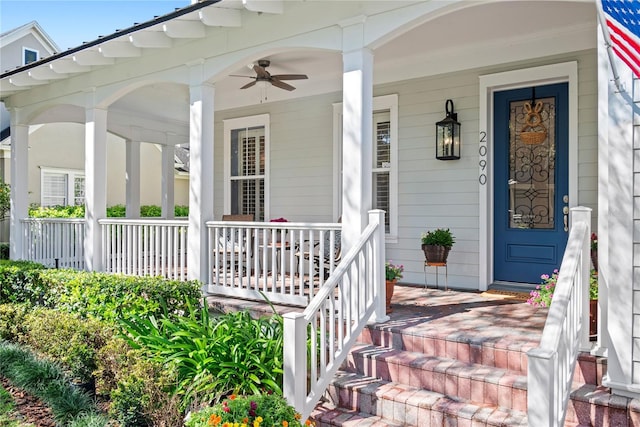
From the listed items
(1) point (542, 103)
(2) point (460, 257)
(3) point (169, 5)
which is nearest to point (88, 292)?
(2) point (460, 257)

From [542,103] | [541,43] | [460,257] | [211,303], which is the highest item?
[541,43]

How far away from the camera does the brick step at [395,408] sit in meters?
3.15

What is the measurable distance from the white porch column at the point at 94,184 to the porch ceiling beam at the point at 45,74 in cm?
62

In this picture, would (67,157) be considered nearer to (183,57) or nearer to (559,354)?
(183,57)

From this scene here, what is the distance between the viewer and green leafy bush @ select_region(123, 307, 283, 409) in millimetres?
3514

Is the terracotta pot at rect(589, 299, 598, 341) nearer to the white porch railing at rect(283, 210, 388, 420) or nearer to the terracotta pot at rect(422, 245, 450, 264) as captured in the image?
the white porch railing at rect(283, 210, 388, 420)

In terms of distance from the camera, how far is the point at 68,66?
686 cm

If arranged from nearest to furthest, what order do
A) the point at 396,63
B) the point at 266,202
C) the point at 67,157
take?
the point at 396,63 → the point at 266,202 → the point at 67,157

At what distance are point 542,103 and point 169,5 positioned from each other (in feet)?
34.3

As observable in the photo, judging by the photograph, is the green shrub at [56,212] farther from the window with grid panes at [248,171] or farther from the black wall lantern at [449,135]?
the black wall lantern at [449,135]

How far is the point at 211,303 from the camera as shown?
5418mm

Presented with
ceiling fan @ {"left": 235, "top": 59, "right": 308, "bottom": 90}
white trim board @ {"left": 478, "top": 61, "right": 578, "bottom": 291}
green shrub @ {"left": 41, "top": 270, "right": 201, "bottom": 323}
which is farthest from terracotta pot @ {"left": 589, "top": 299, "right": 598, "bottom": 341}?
ceiling fan @ {"left": 235, "top": 59, "right": 308, "bottom": 90}

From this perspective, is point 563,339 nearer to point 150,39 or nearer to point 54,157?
point 150,39

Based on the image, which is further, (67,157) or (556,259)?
(67,157)
